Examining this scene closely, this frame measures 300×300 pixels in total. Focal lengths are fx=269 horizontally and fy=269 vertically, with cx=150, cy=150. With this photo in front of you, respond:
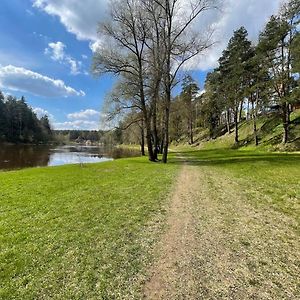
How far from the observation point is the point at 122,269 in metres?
4.30

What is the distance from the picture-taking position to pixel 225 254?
4816 mm

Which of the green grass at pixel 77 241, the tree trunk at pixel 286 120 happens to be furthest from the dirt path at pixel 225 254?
the tree trunk at pixel 286 120

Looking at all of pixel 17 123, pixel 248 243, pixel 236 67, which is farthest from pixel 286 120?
pixel 17 123

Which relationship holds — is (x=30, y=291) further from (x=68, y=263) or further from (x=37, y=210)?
(x=37, y=210)

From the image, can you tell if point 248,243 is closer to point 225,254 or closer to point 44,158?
point 225,254

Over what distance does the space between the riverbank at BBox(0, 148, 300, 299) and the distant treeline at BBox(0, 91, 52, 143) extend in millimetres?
89726

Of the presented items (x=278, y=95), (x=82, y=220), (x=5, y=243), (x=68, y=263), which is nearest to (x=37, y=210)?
(x=82, y=220)

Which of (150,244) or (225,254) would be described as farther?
(150,244)

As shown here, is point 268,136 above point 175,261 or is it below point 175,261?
above

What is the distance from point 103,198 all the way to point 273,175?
26.9 ft

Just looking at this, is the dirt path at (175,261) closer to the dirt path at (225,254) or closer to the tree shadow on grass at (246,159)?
the dirt path at (225,254)

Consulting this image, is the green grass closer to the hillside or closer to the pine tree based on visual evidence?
the hillside

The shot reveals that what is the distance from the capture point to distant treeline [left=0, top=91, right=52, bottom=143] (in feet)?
290

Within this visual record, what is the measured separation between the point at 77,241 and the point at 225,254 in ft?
9.41
